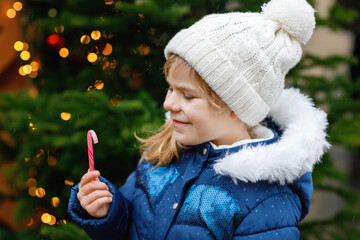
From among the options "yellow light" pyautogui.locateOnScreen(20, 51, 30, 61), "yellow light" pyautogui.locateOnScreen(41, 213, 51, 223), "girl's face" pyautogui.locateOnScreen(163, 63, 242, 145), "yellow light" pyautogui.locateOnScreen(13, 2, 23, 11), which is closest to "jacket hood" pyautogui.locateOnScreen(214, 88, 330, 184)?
"girl's face" pyautogui.locateOnScreen(163, 63, 242, 145)

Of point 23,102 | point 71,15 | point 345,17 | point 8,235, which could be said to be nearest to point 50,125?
point 23,102

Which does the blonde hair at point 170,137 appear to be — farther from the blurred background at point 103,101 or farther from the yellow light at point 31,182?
the yellow light at point 31,182

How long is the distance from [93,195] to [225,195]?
45cm

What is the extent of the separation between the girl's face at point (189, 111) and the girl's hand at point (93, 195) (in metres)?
0.31

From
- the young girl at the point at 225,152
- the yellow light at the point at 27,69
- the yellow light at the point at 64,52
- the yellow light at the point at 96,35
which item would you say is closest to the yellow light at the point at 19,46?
the yellow light at the point at 27,69

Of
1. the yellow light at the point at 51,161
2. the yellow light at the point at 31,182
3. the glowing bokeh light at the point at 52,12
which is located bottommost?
the yellow light at the point at 31,182

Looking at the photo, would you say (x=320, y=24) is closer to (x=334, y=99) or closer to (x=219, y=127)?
(x=334, y=99)

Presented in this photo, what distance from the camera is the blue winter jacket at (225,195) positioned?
4.00 feet

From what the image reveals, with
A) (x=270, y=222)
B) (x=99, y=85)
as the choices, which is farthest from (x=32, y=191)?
(x=270, y=222)

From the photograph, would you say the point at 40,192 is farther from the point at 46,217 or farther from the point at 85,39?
the point at 85,39

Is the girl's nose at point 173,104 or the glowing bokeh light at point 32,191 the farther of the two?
the glowing bokeh light at point 32,191

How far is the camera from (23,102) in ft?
7.06

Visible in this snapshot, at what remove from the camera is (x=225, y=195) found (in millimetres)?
1251

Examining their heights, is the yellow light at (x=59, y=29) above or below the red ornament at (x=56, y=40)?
above
